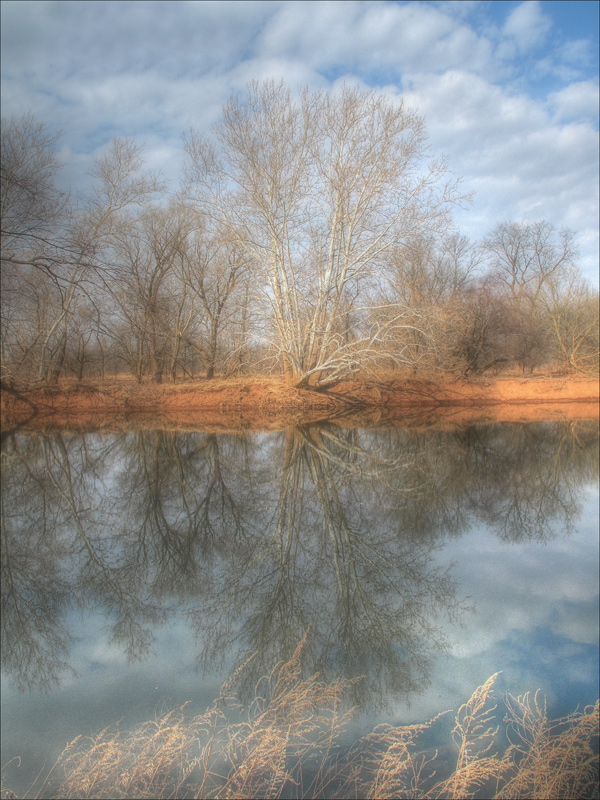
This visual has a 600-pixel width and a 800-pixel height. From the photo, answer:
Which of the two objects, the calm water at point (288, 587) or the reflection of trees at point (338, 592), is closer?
the calm water at point (288, 587)

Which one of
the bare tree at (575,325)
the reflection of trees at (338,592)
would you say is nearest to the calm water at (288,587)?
the reflection of trees at (338,592)

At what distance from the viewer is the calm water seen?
324 centimetres

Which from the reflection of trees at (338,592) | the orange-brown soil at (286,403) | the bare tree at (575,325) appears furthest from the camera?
the bare tree at (575,325)

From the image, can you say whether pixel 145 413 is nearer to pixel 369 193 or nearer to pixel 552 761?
pixel 369 193

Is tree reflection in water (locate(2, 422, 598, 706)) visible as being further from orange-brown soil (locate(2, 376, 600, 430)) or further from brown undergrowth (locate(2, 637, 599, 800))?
orange-brown soil (locate(2, 376, 600, 430))

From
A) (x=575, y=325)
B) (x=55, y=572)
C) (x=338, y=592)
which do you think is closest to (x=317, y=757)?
(x=338, y=592)

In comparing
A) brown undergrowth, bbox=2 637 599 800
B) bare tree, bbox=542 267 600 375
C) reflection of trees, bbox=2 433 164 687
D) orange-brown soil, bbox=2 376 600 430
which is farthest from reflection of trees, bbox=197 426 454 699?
bare tree, bbox=542 267 600 375

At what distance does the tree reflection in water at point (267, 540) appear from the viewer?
3768 mm

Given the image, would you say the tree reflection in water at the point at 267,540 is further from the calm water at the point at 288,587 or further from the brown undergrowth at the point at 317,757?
the brown undergrowth at the point at 317,757

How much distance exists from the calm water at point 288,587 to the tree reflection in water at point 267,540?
26mm

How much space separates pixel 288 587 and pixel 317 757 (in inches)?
80.2

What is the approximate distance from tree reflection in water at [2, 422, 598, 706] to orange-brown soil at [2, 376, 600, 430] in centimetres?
737

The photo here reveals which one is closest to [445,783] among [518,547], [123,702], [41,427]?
[123,702]

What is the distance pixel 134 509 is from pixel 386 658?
5.21 meters
